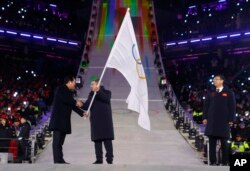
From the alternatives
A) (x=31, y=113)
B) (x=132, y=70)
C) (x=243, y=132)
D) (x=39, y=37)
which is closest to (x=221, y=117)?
(x=132, y=70)

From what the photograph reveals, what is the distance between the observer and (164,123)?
20188 millimetres

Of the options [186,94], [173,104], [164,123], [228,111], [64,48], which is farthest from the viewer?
[64,48]

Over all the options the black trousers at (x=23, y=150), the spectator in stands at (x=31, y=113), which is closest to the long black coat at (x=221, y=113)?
the black trousers at (x=23, y=150)

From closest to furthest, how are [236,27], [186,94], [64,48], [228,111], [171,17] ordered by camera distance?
[228,111]
[186,94]
[236,27]
[64,48]
[171,17]

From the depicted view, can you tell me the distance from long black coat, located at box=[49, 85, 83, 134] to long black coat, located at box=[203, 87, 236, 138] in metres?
2.43

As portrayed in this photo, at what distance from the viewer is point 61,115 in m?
9.28

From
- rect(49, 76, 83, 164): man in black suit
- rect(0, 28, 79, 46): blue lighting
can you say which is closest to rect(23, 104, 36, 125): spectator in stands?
rect(49, 76, 83, 164): man in black suit

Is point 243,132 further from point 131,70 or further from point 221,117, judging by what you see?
point 131,70

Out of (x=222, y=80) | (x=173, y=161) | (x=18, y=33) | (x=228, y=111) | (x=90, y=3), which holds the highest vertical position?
(x=90, y=3)

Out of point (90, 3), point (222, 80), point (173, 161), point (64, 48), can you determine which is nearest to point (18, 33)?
A: point (64, 48)

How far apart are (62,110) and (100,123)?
782 mm

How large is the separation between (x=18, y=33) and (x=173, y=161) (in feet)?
77.0

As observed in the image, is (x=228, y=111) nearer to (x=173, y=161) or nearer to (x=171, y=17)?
(x=173, y=161)

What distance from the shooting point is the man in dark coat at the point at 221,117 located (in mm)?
9039
